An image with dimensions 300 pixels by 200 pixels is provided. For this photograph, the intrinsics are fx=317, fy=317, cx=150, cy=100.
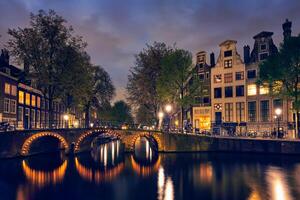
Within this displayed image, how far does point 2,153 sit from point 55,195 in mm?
19799

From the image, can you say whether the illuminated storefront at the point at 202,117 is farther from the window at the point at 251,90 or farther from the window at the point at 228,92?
the window at the point at 251,90

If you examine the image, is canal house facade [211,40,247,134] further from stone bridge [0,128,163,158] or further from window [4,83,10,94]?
window [4,83,10,94]

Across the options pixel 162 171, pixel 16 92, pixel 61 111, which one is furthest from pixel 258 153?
pixel 61 111

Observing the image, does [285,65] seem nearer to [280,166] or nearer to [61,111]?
[280,166]

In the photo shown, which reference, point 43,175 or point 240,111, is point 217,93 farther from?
point 43,175

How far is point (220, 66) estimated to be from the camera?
63438mm

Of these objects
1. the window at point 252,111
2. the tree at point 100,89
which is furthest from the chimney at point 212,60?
the tree at point 100,89

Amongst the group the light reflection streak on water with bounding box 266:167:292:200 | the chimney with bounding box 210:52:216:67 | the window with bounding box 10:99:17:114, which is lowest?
the light reflection streak on water with bounding box 266:167:292:200

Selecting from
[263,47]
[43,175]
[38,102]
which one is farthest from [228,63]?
[43,175]

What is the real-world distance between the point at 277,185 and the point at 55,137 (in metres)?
34.0

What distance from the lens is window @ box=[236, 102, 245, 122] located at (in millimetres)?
60938

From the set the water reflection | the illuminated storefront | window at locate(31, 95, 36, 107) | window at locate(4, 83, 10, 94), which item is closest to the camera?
the water reflection

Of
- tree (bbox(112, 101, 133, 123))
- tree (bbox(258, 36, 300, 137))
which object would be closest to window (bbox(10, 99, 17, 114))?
tree (bbox(258, 36, 300, 137))

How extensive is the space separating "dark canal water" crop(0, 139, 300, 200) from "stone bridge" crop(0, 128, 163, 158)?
236 centimetres
